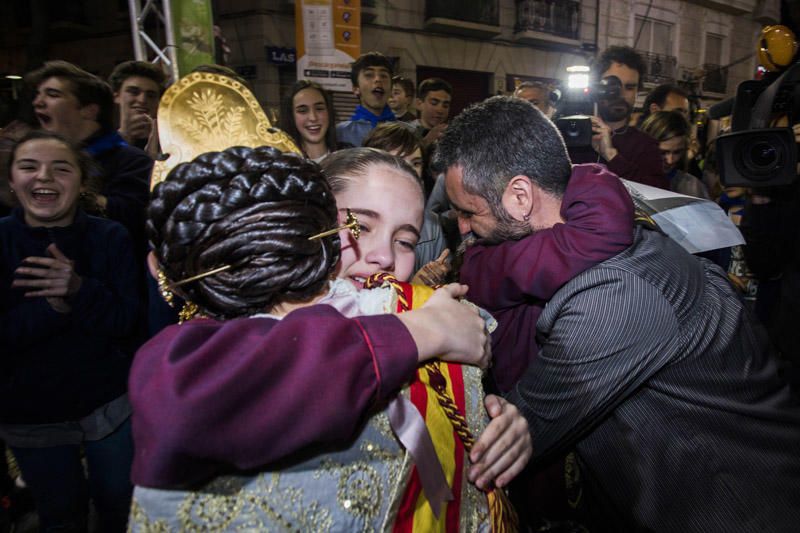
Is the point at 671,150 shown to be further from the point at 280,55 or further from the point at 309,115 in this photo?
the point at 280,55

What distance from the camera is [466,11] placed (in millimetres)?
15219

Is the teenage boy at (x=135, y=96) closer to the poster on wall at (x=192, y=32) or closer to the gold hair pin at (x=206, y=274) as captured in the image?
the poster on wall at (x=192, y=32)

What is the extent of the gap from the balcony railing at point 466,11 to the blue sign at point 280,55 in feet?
15.2

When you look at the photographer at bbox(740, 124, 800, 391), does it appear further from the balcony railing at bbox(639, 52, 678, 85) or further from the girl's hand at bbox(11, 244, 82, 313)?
the balcony railing at bbox(639, 52, 678, 85)

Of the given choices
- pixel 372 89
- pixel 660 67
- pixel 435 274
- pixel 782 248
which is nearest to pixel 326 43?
pixel 372 89

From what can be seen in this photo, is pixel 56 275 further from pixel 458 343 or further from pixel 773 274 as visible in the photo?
pixel 773 274

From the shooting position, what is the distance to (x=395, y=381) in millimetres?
808

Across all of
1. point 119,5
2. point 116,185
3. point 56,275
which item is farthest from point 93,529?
point 119,5

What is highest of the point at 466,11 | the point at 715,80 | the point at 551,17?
the point at 551,17

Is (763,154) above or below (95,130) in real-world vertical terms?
below

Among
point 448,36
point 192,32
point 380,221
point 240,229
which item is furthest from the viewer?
point 448,36

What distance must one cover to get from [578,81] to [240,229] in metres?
3.25

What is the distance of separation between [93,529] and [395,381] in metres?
3.04

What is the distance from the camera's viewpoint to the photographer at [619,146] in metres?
3.11
